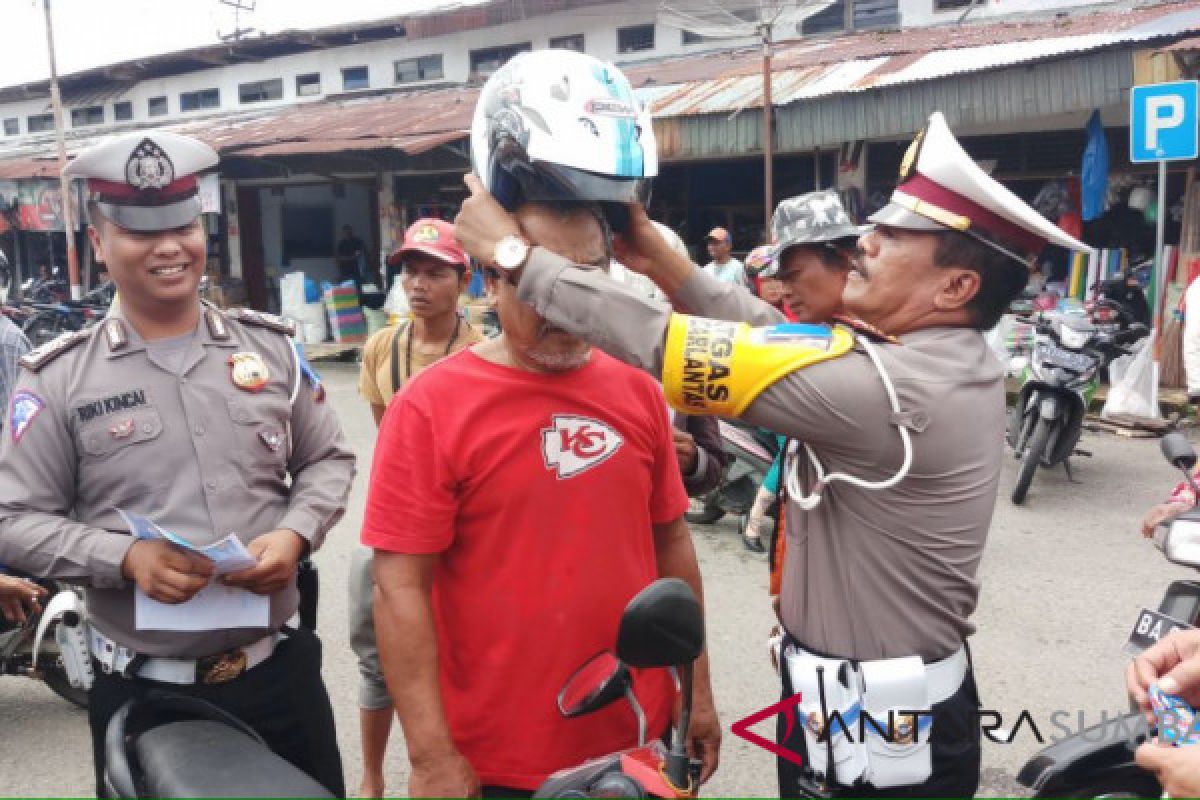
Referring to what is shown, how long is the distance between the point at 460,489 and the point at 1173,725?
153 cm

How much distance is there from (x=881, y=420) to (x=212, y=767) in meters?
1.31

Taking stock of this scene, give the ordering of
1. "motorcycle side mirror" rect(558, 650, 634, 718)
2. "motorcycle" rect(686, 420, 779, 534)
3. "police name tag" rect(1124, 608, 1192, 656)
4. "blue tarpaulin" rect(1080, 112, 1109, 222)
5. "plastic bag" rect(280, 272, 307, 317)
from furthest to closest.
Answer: "plastic bag" rect(280, 272, 307, 317) → "blue tarpaulin" rect(1080, 112, 1109, 222) → "motorcycle" rect(686, 420, 779, 534) → "police name tag" rect(1124, 608, 1192, 656) → "motorcycle side mirror" rect(558, 650, 634, 718)

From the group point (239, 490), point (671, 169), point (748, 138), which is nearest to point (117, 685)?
point (239, 490)

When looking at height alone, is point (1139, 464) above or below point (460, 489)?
below

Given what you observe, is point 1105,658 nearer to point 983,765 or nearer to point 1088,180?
point 983,765

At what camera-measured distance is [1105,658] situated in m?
4.13

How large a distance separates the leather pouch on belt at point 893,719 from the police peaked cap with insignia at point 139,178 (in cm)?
183

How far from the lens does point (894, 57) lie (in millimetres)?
10758

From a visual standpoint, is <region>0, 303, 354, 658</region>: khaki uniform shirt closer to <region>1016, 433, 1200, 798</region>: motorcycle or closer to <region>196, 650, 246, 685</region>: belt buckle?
<region>196, 650, 246, 685</region>: belt buckle

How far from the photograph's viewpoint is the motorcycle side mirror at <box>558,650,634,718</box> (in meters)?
1.56

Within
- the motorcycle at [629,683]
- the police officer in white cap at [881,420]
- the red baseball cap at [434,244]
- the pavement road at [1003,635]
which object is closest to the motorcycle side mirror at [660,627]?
the motorcycle at [629,683]

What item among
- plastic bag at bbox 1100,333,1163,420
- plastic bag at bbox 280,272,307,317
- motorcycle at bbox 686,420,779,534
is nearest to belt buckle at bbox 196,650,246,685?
motorcycle at bbox 686,420,779,534

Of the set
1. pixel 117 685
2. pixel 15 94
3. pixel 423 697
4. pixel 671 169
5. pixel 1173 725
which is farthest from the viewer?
pixel 15 94

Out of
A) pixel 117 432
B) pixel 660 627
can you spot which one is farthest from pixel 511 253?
pixel 117 432
